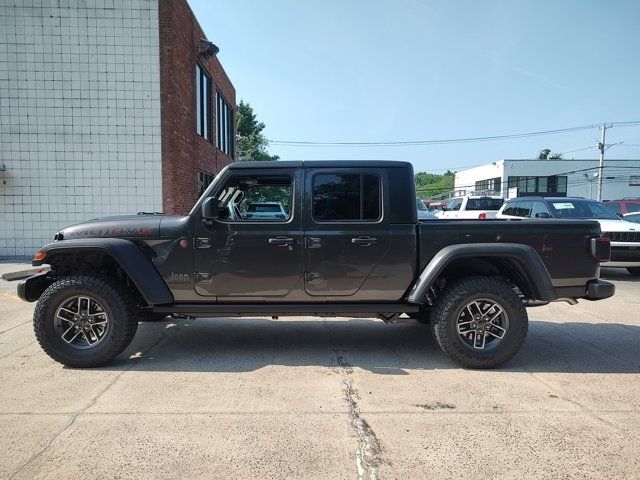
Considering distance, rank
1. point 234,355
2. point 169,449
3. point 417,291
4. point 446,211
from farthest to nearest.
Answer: point 446,211 < point 234,355 < point 417,291 < point 169,449

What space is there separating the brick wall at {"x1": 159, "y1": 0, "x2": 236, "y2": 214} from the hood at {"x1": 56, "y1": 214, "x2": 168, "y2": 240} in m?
7.43

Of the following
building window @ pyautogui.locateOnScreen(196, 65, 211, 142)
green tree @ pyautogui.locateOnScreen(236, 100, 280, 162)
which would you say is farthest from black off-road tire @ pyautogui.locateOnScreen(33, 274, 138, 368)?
green tree @ pyautogui.locateOnScreen(236, 100, 280, 162)

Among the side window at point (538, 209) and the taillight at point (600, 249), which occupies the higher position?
the side window at point (538, 209)

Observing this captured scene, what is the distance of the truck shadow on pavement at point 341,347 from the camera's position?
15.0 ft

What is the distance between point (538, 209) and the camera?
10758mm

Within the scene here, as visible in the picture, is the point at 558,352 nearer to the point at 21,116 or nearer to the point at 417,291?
the point at 417,291

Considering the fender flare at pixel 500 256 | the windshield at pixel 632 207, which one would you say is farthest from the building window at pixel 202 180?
the windshield at pixel 632 207

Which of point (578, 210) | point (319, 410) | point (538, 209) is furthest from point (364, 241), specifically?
point (578, 210)

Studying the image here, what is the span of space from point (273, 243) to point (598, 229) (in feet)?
10.6

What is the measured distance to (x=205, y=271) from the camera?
14.6 ft

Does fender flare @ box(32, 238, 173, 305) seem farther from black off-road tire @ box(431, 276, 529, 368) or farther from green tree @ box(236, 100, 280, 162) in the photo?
green tree @ box(236, 100, 280, 162)

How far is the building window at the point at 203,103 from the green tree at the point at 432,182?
80735 millimetres

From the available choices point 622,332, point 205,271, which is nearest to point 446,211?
point 622,332

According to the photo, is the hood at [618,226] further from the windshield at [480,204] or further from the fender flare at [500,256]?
the windshield at [480,204]
